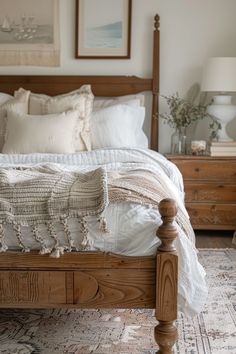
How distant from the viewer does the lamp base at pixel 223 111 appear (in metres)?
3.82

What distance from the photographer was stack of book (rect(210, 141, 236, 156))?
3.72 meters

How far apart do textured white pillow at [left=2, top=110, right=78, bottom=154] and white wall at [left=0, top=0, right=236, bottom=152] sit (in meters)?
0.93

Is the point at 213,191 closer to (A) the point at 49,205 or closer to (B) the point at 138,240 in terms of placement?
(B) the point at 138,240

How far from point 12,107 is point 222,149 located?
5.13ft

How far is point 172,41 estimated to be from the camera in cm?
403

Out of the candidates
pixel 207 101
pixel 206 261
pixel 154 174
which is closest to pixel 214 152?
pixel 207 101

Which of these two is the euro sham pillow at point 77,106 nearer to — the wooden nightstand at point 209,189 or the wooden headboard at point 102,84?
the wooden headboard at point 102,84

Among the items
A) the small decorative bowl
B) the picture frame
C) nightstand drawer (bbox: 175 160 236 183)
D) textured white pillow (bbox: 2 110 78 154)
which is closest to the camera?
textured white pillow (bbox: 2 110 78 154)

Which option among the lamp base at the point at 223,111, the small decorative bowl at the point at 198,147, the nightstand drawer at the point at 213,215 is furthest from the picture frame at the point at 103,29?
the nightstand drawer at the point at 213,215

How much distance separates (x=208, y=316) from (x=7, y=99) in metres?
2.21

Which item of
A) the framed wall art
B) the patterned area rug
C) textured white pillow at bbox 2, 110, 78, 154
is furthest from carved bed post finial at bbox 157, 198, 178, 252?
the framed wall art

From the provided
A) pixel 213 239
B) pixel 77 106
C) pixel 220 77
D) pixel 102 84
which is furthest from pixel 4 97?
pixel 213 239

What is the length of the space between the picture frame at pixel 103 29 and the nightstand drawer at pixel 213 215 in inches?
53.4

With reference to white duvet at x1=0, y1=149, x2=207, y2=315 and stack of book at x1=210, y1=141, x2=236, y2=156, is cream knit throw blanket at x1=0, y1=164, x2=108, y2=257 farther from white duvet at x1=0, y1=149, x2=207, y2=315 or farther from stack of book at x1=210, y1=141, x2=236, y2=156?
stack of book at x1=210, y1=141, x2=236, y2=156
